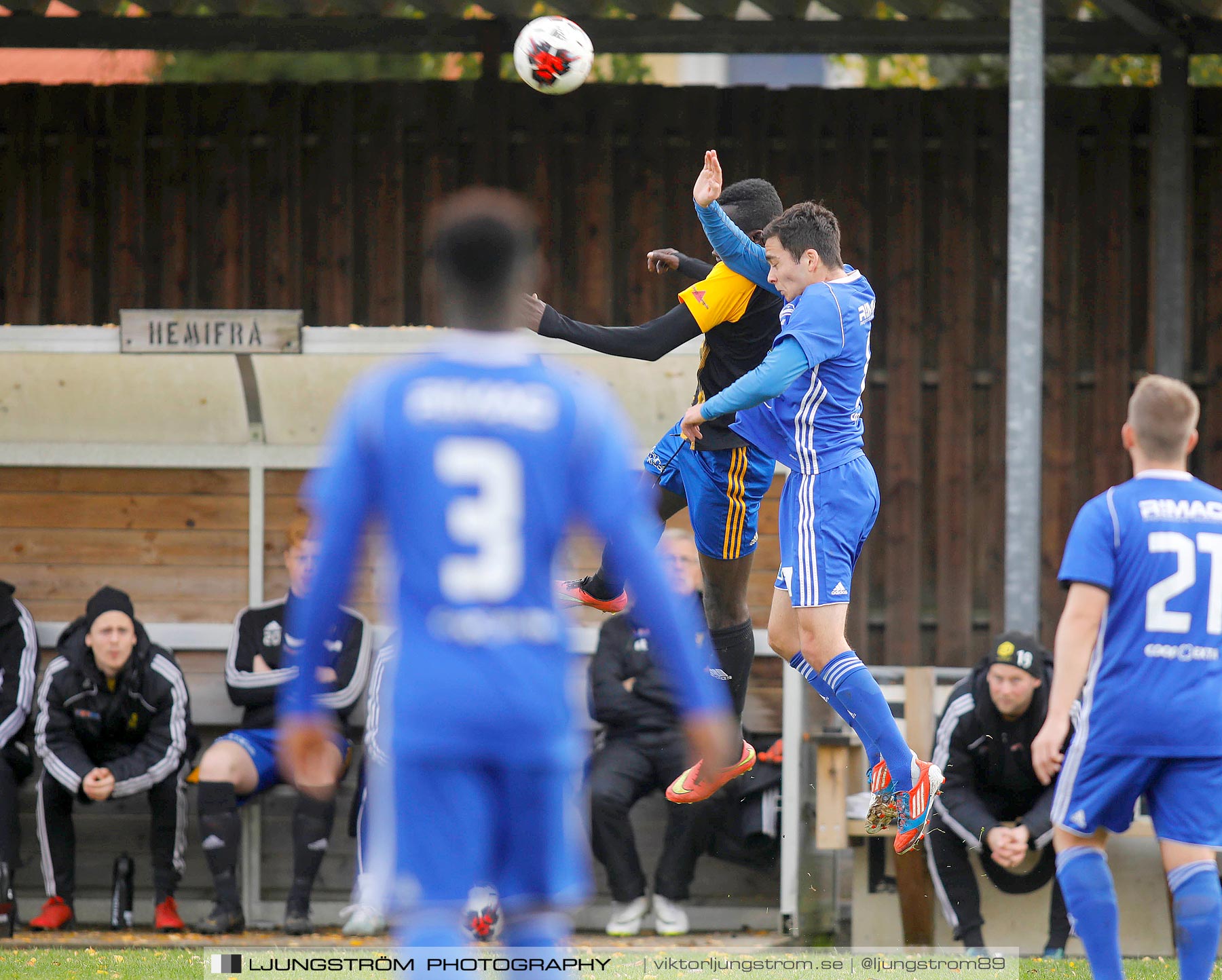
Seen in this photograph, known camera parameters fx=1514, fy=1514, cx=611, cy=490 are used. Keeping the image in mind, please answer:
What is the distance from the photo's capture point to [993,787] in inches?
307

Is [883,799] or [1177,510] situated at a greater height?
[1177,510]

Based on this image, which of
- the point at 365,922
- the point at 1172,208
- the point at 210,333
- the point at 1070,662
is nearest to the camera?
the point at 1070,662

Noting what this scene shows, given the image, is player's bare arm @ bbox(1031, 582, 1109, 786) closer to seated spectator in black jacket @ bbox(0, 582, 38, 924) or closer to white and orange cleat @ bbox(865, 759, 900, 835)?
white and orange cleat @ bbox(865, 759, 900, 835)

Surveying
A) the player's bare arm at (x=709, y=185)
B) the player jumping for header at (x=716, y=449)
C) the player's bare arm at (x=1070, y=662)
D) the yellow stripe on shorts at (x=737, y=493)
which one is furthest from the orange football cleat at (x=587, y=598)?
the player's bare arm at (x=1070, y=662)

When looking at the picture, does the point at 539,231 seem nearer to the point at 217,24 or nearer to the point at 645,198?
the point at 645,198

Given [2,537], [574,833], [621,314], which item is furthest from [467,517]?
[621,314]

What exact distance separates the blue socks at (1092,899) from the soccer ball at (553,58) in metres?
3.63

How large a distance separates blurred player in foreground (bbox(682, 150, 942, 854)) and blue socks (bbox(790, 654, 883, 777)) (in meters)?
0.01

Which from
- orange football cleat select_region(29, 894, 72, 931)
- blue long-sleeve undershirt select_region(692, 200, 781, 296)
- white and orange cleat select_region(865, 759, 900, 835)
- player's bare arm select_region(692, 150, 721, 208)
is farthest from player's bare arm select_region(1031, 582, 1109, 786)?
orange football cleat select_region(29, 894, 72, 931)

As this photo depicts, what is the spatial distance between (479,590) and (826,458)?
9.40 ft

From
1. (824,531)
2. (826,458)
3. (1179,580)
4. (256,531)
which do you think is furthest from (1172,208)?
(1179,580)

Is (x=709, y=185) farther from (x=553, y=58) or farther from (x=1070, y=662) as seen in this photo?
(x=1070, y=662)

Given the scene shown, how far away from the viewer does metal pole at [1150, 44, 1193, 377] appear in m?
11.3

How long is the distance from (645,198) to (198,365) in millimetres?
4161
